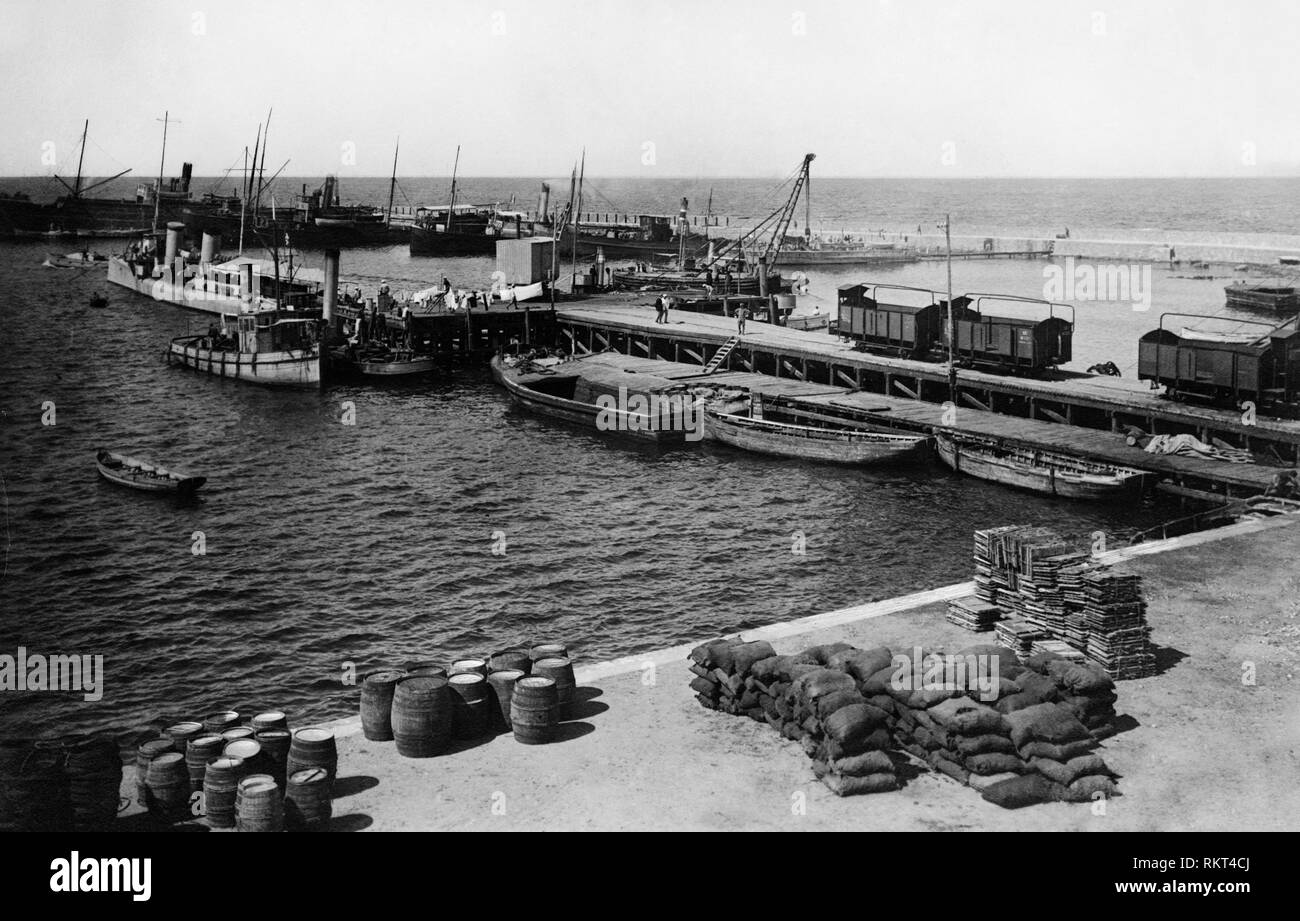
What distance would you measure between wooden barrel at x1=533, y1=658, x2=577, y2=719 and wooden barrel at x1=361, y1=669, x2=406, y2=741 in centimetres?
227

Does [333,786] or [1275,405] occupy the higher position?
[1275,405]

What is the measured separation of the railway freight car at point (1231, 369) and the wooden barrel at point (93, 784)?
40277 mm

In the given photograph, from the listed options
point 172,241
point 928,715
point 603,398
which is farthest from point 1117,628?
point 172,241

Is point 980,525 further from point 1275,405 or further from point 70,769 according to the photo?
point 70,769

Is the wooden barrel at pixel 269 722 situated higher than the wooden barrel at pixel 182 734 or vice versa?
the wooden barrel at pixel 269 722

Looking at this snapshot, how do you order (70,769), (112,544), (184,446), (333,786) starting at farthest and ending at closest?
(184,446) → (112,544) → (333,786) → (70,769)

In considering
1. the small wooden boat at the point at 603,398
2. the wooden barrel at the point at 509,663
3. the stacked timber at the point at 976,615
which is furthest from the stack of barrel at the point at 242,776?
the small wooden boat at the point at 603,398

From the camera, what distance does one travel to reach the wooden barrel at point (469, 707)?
59.7 feet

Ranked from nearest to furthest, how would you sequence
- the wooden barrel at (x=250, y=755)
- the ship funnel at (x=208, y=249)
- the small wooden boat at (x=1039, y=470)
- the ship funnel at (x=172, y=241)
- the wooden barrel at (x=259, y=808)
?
the wooden barrel at (x=259, y=808), the wooden barrel at (x=250, y=755), the small wooden boat at (x=1039, y=470), the ship funnel at (x=208, y=249), the ship funnel at (x=172, y=241)

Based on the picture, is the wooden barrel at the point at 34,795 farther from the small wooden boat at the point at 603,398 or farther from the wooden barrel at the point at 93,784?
the small wooden boat at the point at 603,398

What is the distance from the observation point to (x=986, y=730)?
659 inches

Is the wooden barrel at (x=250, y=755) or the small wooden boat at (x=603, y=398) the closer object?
the wooden barrel at (x=250, y=755)
